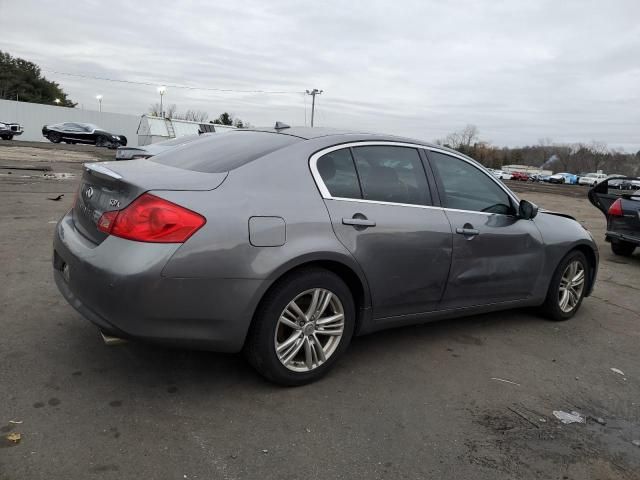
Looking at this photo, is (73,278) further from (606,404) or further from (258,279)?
(606,404)

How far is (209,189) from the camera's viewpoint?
9.60 feet

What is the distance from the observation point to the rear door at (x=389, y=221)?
3.36m

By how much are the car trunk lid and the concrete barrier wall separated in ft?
137

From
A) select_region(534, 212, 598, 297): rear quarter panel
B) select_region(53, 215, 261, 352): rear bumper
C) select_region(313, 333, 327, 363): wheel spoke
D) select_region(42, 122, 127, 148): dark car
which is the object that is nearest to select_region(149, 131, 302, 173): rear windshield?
select_region(53, 215, 261, 352): rear bumper

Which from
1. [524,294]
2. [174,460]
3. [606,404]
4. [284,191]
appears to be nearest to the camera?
[174,460]

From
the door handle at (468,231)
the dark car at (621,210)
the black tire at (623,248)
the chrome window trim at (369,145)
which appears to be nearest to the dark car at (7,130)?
the dark car at (621,210)

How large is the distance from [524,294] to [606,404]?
51.6 inches

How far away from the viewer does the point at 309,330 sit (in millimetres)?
3234

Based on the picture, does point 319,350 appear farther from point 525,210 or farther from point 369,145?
point 525,210

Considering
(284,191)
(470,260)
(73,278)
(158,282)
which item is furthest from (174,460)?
(470,260)

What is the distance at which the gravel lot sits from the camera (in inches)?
99.2

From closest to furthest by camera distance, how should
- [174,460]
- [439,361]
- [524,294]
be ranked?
1. [174,460]
2. [439,361]
3. [524,294]

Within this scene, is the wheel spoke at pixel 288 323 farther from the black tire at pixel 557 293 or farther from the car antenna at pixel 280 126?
the black tire at pixel 557 293

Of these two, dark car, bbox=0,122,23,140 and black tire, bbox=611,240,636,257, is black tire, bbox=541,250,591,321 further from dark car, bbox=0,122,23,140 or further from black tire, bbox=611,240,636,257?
dark car, bbox=0,122,23,140
